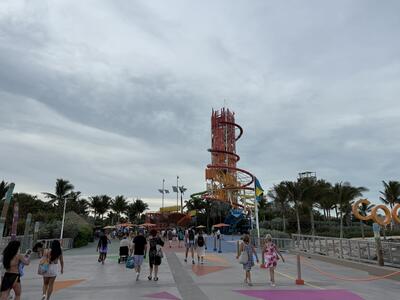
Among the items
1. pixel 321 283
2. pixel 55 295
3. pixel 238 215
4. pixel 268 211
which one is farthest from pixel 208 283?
pixel 268 211

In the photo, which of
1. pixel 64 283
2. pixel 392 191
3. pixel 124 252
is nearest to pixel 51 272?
pixel 64 283

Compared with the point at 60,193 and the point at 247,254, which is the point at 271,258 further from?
the point at 60,193

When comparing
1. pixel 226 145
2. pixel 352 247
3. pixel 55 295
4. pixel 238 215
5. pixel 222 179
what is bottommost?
pixel 55 295

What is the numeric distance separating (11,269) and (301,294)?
6.62 m

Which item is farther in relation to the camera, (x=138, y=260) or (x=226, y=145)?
(x=226, y=145)

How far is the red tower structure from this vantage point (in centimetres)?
5844

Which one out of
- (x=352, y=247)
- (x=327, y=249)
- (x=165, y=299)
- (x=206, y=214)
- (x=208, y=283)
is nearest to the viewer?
(x=165, y=299)

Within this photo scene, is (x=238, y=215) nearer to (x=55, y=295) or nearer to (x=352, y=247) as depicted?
(x=352, y=247)

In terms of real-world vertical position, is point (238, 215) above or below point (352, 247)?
above

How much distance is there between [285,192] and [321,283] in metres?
29.3

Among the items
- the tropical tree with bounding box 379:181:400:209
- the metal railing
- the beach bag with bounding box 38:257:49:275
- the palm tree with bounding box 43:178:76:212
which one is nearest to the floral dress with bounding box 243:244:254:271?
the beach bag with bounding box 38:257:49:275

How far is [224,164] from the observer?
5984cm

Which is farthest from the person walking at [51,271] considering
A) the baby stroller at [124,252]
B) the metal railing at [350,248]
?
the metal railing at [350,248]

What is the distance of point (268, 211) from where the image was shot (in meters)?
65.8
